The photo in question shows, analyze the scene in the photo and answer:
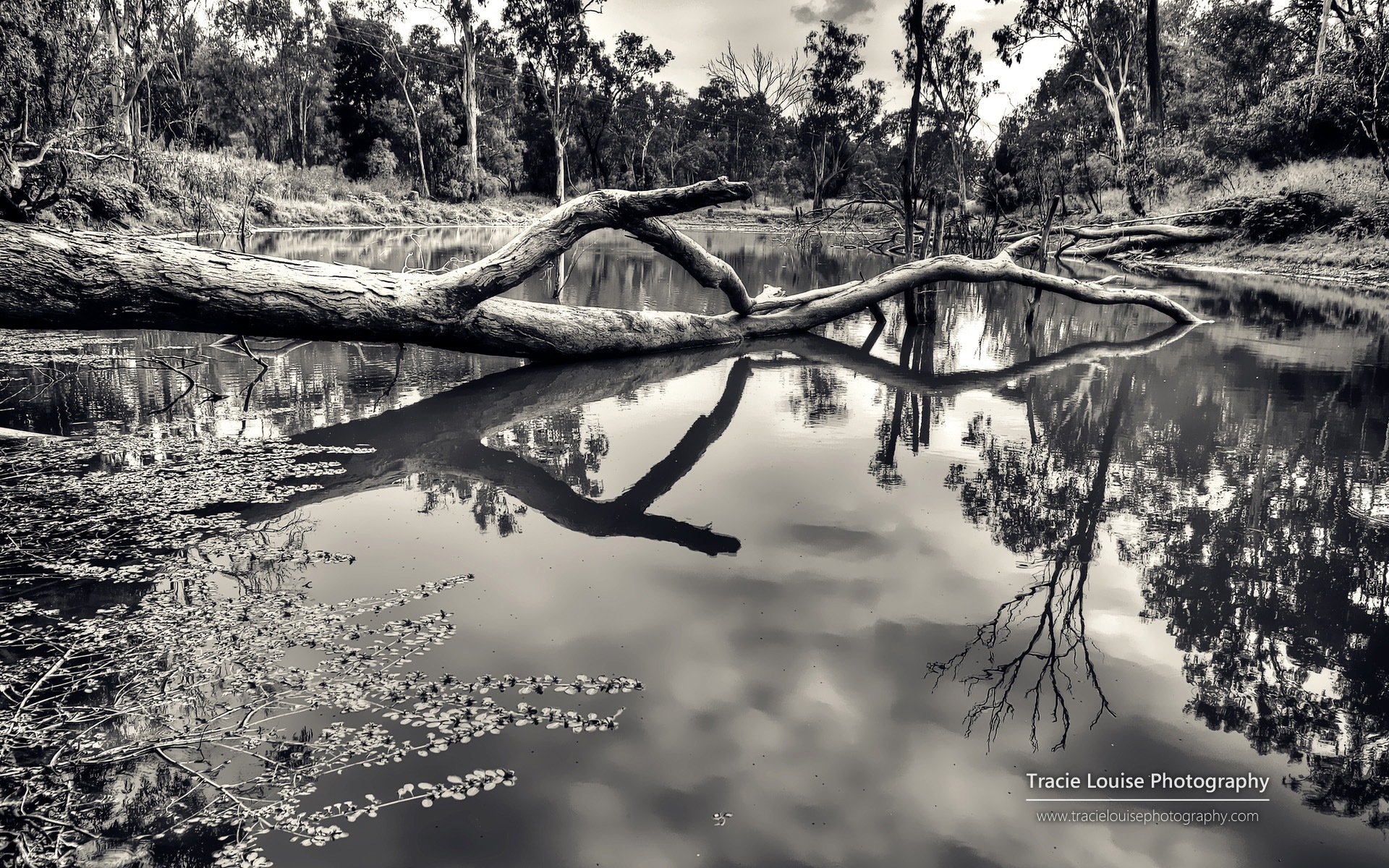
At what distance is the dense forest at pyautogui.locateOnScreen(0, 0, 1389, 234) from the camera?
17.1 m

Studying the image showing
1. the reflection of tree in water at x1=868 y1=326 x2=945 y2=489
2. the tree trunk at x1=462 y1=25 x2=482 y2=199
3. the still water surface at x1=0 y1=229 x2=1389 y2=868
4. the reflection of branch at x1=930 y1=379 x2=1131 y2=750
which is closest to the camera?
the still water surface at x1=0 y1=229 x2=1389 y2=868

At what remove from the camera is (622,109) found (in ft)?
161

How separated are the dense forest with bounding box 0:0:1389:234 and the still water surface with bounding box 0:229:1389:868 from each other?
20.2 ft

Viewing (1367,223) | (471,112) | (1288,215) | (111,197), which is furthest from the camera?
(471,112)

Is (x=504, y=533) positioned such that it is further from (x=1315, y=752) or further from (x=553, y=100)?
(x=553, y=100)

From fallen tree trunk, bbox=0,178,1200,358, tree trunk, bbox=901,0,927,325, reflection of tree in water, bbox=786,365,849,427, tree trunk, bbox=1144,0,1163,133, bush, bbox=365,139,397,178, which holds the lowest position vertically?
reflection of tree in water, bbox=786,365,849,427

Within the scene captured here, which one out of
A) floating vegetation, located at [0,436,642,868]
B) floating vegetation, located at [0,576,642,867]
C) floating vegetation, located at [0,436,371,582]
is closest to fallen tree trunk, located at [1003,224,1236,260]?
floating vegetation, located at [0,436,371,582]

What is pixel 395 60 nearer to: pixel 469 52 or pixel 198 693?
pixel 469 52

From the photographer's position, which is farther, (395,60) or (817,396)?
(395,60)

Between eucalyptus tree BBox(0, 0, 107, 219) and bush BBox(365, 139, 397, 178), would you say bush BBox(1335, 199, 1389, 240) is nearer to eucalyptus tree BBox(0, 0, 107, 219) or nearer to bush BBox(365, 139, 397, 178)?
eucalyptus tree BBox(0, 0, 107, 219)

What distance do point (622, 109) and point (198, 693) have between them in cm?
5044

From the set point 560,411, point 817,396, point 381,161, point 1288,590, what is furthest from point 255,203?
point 1288,590

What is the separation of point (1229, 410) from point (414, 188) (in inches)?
1461

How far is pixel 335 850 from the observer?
2131 mm
